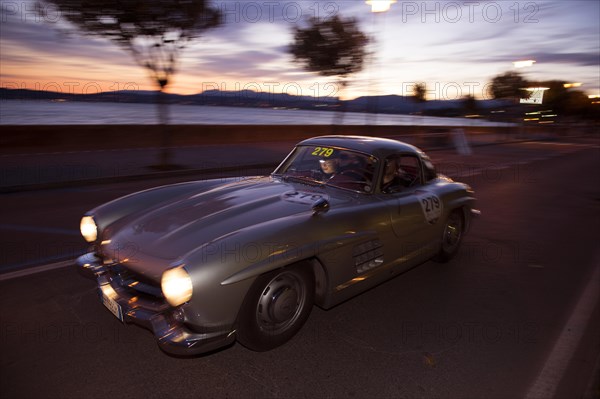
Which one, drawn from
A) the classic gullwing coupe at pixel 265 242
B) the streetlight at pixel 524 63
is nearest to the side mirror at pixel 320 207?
Result: the classic gullwing coupe at pixel 265 242

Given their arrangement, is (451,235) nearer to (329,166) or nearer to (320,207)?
(329,166)

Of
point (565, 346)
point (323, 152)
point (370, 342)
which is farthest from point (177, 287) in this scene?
point (565, 346)

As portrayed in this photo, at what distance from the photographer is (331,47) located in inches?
698

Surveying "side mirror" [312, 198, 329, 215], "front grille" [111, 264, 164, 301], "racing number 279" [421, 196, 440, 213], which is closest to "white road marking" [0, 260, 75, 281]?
"front grille" [111, 264, 164, 301]

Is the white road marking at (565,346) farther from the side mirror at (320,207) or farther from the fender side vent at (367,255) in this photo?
the side mirror at (320,207)

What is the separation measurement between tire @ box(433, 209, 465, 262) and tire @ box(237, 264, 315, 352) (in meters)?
2.28

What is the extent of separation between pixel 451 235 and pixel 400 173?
111 cm

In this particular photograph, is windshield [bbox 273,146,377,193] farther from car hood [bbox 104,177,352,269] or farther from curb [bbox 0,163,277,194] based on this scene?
curb [bbox 0,163,277,194]

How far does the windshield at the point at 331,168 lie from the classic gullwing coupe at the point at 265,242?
0.5 inches

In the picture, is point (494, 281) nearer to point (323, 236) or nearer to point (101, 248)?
point (323, 236)

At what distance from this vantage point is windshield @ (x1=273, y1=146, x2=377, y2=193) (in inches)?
161

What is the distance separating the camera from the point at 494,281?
4.49 metres

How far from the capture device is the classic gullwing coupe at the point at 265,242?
255 cm

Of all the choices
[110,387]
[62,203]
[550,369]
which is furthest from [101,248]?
[62,203]
